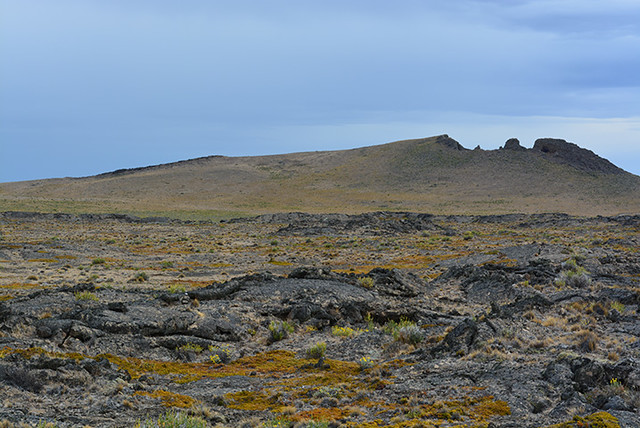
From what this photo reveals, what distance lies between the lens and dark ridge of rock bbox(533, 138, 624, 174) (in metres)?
115

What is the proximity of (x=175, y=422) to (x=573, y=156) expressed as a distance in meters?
126

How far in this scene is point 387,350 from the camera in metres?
12.4

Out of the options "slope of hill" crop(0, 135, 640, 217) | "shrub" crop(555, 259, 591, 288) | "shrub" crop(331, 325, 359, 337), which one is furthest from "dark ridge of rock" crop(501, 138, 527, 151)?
"shrub" crop(331, 325, 359, 337)

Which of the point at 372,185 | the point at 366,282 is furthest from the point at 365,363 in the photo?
the point at 372,185

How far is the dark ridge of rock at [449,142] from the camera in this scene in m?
128

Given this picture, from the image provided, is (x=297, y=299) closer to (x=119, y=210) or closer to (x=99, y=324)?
(x=99, y=324)

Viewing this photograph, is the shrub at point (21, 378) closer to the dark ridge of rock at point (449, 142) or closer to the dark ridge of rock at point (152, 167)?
the dark ridge of rock at point (449, 142)

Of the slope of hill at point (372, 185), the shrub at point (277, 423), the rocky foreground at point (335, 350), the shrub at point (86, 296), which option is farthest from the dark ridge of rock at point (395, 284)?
the slope of hill at point (372, 185)

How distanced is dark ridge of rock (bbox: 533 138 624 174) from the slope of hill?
23 centimetres

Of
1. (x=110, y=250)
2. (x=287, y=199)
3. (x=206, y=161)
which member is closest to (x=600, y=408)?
(x=110, y=250)

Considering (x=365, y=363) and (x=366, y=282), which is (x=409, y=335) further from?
(x=366, y=282)

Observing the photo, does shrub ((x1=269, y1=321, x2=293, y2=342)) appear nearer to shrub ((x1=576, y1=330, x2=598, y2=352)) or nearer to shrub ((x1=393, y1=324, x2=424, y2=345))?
shrub ((x1=393, y1=324, x2=424, y2=345))

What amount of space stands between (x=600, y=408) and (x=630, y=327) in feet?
17.9

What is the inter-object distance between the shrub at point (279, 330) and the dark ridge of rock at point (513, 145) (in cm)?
12072
